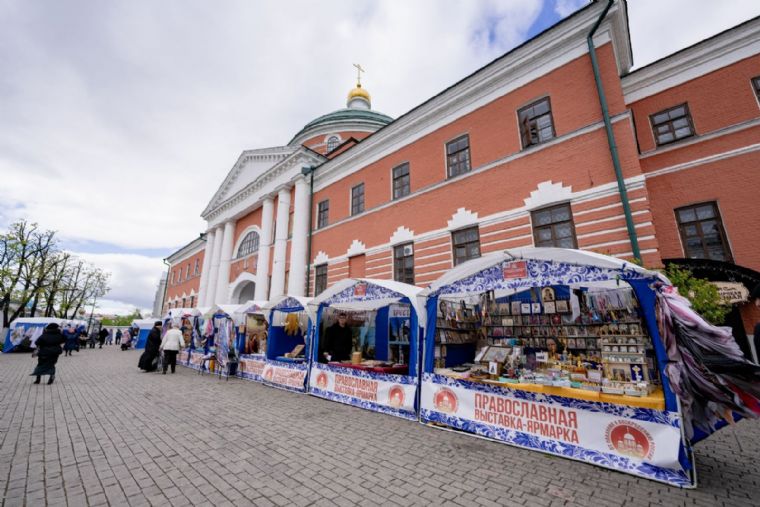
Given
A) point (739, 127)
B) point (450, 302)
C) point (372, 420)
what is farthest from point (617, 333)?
point (739, 127)

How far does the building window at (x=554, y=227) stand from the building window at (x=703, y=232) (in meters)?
4.29

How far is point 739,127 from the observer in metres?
9.24

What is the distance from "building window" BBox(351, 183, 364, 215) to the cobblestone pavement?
9943 mm

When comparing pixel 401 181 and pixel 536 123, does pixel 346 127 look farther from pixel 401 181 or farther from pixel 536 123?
pixel 536 123

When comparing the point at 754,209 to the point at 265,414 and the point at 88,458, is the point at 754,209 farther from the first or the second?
the point at 88,458

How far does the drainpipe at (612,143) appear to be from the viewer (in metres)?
7.61

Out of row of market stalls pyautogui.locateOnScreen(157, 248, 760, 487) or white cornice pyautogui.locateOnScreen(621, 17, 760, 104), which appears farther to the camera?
white cornice pyautogui.locateOnScreen(621, 17, 760, 104)

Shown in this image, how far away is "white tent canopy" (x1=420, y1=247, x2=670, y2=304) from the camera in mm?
4305

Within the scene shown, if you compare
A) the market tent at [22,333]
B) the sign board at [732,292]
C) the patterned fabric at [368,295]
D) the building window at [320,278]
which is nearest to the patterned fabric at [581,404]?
the patterned fabric at [368,295]

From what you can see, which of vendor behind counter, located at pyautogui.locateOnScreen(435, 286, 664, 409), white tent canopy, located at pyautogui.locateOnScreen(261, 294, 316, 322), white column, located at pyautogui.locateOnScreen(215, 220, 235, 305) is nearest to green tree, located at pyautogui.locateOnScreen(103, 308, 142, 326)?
white column, located at pyautogui.locateOnScreen(215, 220, 235, 305)

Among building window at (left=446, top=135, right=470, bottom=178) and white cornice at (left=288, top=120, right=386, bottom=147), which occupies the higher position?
white cornice at (left=288, top=120, right=386, bottom=147)

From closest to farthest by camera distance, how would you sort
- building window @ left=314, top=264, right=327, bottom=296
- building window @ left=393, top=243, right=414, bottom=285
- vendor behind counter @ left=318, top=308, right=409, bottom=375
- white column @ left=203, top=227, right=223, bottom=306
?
1. vendor behind counter @ left=318, top=308, right=409, bottom=375
2. building window @ left=393, top=243, right=414, bottom=285
3. building window @ left=314, top=264, right=327, bottom=296
4. white column @ left=203, top=227, right=223, bottom=306

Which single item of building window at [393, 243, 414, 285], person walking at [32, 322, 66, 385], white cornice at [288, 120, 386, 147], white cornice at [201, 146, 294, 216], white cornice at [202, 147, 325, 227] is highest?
white cornice at [288, 120, 386, 147]

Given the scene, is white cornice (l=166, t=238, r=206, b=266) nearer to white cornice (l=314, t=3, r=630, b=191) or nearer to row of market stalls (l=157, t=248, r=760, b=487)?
white cornice (l=314, t=3, r=630, b=191)
